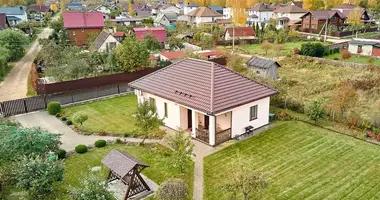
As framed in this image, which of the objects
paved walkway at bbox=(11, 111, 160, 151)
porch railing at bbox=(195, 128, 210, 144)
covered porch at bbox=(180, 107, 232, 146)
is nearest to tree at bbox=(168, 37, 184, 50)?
paved walkway at bbox=(11, 111, 160, 151)

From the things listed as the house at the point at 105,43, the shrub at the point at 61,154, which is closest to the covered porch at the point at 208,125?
the shrub at the point at 61,154

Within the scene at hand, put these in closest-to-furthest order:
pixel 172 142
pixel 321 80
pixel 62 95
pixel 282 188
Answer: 1. pixel 282 188
2. pixel 172 142
3. pixel 62 95
4. pixel 321 80

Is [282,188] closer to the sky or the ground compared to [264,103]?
closer to the ground

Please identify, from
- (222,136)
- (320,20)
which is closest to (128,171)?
(222,136)

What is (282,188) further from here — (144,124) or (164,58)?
(164,58)

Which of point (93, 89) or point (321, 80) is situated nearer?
point (93, 89)

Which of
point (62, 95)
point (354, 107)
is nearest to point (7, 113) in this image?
point (62, 95)

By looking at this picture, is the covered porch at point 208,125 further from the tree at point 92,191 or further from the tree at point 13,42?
the tree at point 13,42
